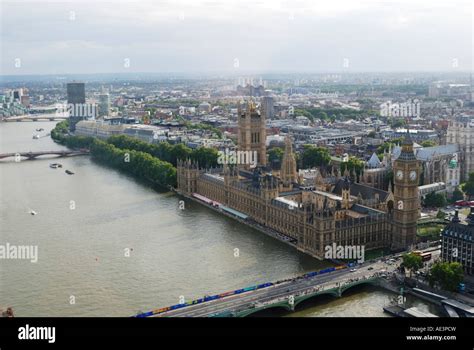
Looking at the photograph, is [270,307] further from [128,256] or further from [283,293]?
[128,256]

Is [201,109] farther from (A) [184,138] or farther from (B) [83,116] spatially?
(A) [184,138]

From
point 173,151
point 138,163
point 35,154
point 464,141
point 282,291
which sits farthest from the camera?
point 35,154

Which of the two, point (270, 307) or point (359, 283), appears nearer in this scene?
point (270, 307)

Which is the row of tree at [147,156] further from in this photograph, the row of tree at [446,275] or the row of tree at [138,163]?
the row of tree at [446,275]

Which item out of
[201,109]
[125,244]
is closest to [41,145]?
[201,109]

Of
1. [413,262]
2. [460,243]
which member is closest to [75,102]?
[413,262]

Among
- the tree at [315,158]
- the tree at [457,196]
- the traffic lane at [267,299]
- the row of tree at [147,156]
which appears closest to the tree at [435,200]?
the tree at [457,196]
